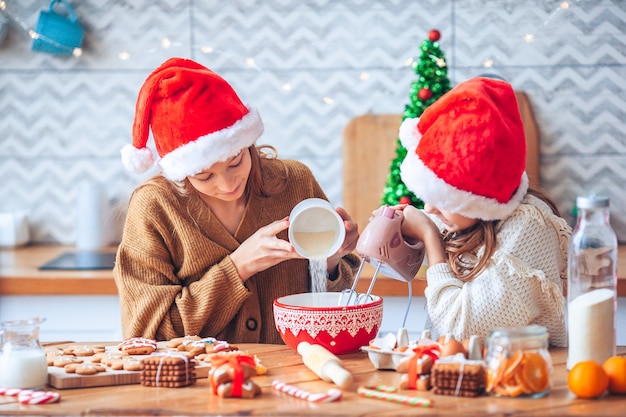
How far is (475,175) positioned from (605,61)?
1.81 m

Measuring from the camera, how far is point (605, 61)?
307cm

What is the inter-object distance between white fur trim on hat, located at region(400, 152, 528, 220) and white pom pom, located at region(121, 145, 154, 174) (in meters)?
0.56

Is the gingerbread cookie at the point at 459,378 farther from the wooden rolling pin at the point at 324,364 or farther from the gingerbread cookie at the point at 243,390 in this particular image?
the gingerbread cookie at the point at 243,390

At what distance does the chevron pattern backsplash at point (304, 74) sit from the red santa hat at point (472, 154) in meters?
1.60

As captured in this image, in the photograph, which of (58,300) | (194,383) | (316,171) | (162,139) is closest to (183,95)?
(162,139)

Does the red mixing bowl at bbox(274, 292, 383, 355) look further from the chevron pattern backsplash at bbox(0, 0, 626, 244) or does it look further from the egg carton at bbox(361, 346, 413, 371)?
the chevron pattern backsplash at bbox(0, 0, 626, 244)

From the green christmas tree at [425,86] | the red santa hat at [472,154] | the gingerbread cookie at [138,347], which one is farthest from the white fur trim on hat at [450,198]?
the green christmas tree at [425,86]

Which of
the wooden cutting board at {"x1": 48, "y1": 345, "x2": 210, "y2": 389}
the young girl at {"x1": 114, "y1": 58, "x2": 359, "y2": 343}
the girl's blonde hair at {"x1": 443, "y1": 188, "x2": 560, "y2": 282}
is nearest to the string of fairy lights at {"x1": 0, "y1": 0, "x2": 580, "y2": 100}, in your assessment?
the young girl at {"x1": 114, "y1": 58, "x2": 359, "y2": 343}

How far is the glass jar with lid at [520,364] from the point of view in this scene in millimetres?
1217

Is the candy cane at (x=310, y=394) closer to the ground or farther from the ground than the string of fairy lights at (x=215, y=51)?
closer to the ground

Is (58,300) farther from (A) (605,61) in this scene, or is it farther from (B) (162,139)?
(A) (605,61)

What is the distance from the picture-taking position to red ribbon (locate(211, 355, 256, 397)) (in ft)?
4.19

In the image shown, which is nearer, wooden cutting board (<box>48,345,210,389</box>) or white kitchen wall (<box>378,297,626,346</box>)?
wooden cutting board (<box>48,345,210,389</box>)

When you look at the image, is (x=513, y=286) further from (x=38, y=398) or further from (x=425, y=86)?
(x=425, y=86)
